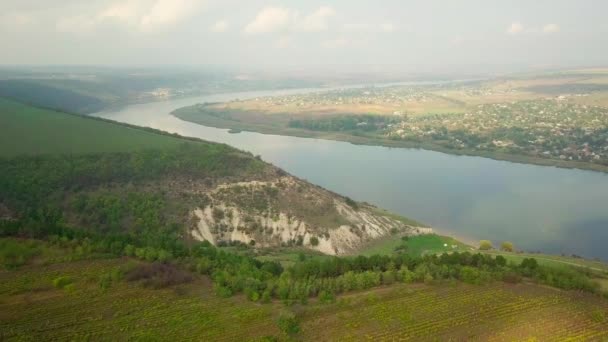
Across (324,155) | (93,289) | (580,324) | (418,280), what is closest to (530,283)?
(580,324)

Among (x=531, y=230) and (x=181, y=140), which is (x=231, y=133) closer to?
(x=181, y=140)

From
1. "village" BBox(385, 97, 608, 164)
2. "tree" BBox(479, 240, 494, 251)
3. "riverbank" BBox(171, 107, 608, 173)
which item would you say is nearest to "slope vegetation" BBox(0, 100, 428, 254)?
"tree" BBox(479, 240, 494, 251)

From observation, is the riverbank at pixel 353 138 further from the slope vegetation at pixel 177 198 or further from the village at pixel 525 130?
the slope vegetation at pixel 177 198

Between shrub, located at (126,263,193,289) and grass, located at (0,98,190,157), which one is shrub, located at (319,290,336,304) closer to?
shrub, located at (126,263,193,289)

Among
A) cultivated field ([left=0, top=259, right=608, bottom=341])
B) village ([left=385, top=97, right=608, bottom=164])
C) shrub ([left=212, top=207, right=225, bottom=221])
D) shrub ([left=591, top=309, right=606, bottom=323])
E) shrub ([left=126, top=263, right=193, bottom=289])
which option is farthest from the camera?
village ([left=385, top=97, right=608, bottom=164])

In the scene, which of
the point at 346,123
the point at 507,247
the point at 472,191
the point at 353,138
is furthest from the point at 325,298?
the point at 346,123

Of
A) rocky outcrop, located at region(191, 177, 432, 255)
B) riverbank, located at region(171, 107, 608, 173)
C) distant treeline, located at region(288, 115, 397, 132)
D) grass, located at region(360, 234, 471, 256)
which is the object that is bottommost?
grass, located at region(360, 234, 471, 256)

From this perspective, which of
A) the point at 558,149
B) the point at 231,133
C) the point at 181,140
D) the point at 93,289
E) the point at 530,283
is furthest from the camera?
the point at 231,133
